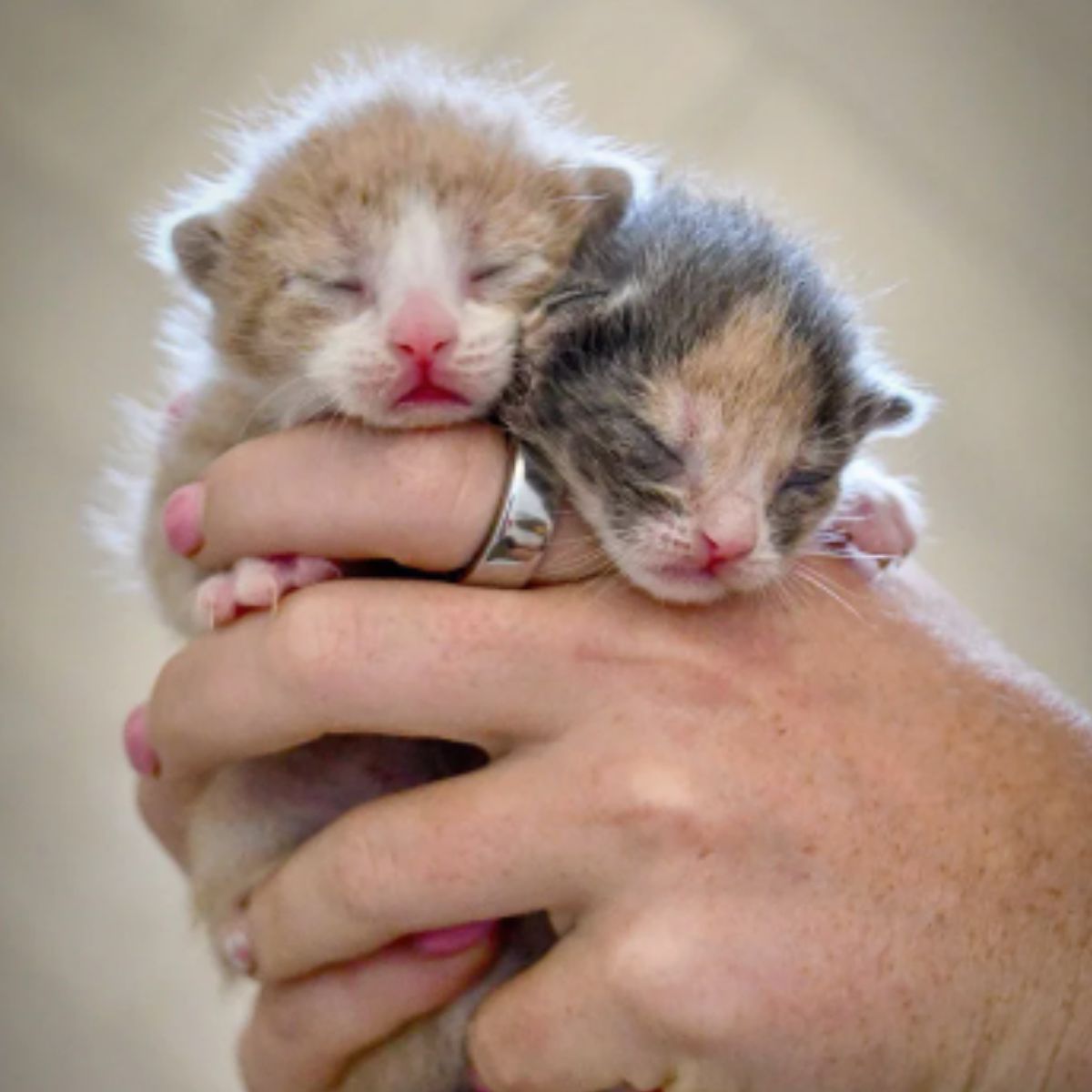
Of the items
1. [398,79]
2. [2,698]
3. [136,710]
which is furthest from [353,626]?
[2,698]

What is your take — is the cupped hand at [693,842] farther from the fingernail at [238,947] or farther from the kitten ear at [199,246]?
the kitten ear at [199,246]

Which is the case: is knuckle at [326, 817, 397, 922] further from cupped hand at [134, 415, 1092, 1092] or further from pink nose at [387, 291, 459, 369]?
pink nose at [387, 291, 459, 369]

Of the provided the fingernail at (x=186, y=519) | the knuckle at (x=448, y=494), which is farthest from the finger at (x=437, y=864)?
the fingernail at (x=186, y=519)

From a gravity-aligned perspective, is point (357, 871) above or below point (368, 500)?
below

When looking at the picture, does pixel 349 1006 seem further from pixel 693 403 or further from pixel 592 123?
pixel 592 123

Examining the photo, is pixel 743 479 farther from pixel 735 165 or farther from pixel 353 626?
pixel 735 165

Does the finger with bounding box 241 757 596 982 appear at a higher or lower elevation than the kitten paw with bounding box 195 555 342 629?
lower

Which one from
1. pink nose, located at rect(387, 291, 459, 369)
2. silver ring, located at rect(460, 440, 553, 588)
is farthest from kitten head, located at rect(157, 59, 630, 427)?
silver ring, located at rect(460, 440, 553, 588)

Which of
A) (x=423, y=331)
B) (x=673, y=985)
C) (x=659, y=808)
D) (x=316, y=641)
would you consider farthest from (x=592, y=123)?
(x=673, y=985)

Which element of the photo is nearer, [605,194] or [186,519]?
[186,519]
